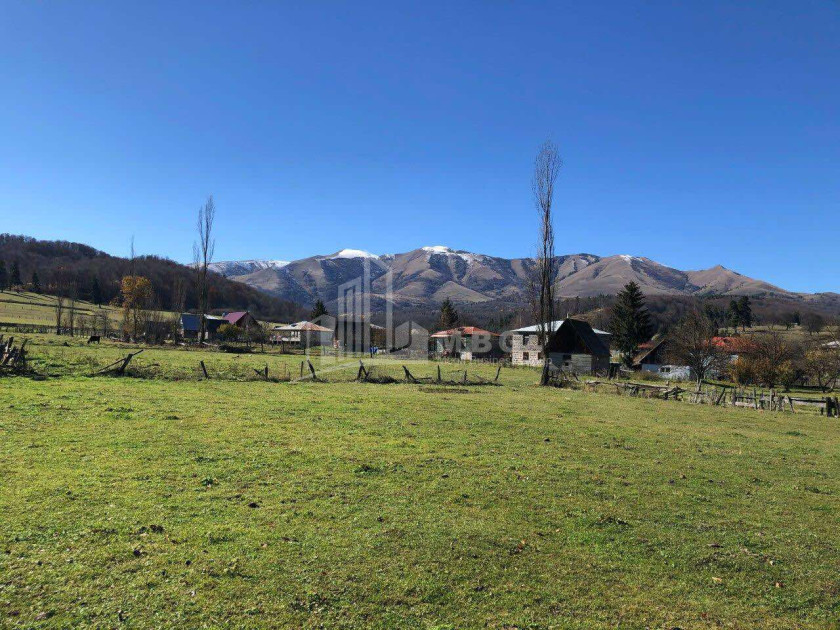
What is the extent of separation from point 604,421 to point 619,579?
15.2 meters

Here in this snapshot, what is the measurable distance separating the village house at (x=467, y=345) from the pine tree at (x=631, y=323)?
70.7 feet

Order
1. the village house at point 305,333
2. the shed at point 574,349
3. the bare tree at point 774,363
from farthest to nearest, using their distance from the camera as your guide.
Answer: the village house at point 305,333
the shed at point 574,349
the bare tree at point 774,363

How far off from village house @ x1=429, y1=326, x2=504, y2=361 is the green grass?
235ft

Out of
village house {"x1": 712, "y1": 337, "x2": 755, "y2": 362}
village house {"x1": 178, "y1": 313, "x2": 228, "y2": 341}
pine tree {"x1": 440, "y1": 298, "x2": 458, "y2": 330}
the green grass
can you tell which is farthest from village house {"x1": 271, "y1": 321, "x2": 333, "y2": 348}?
the green grass

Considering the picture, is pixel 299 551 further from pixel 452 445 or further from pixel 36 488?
pixel 452 445

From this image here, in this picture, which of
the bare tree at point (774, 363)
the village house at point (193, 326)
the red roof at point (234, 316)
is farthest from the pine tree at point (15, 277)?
the bare tree at point (774, 363)

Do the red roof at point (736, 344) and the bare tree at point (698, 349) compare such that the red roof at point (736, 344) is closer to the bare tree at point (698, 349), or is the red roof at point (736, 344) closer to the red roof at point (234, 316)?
the bare tree at point (698, 349)

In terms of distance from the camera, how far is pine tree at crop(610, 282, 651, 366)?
259 feet

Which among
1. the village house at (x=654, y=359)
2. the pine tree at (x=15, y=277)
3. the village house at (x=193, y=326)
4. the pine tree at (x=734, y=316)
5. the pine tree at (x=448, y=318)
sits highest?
the pine tree at (x=15, y=277)

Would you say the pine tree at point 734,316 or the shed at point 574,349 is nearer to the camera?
the shed at point 574,349

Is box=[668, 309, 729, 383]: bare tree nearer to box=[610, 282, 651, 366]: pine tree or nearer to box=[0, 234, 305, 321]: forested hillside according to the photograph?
box=[610, 282, 651, 366]: pine tree

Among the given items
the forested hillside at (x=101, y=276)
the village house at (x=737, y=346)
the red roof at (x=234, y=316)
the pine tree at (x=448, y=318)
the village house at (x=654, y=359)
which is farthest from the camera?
the forested hillside at (x=101, y=276)

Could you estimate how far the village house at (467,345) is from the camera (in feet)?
289

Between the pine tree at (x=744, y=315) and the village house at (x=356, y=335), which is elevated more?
the pine tree at (x=744, y=315)
